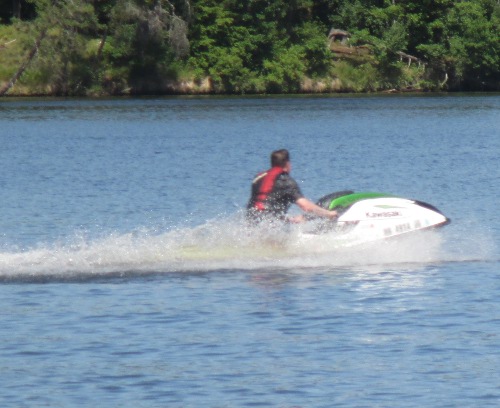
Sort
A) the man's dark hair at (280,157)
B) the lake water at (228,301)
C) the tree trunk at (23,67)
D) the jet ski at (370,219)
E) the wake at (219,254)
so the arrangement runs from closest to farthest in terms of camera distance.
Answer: the lake water at (228,301) → the man's dark hair at (280,157) → the wake at (219,254) → the jet ski at (370,219) → the tree trunk at (23,67)

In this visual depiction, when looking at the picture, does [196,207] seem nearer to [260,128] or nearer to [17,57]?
[260,128]

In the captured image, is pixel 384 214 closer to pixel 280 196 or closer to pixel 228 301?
pixel 280 196

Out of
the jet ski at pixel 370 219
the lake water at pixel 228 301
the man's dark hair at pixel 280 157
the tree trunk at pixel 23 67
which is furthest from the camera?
the tree trunk at pixel 23 67

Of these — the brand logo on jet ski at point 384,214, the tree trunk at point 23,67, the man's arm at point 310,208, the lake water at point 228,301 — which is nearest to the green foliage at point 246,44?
the tree trunk at point 23,67

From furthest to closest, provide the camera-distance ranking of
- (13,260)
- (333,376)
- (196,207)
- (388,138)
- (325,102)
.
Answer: (325,102) < (388,138) < (196,207) < (13,260) < (333,376)

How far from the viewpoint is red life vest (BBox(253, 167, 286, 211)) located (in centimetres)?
1641

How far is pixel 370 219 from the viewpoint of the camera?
17078 mm

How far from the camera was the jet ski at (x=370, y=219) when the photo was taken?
17.0 m

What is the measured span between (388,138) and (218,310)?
100 feet

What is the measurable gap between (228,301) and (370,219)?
2751 millimetres

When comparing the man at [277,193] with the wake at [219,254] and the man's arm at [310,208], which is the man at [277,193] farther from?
the wake at [219,254]

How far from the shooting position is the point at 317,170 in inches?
1315

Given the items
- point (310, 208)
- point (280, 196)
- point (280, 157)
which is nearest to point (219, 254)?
point (280, 196)

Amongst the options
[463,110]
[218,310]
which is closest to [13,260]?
[218,310]
